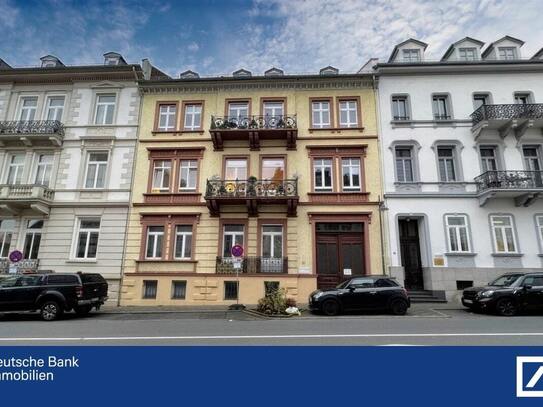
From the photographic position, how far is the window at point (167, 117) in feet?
59.0

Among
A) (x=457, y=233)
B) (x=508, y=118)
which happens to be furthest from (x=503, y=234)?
(x=508, y=118)

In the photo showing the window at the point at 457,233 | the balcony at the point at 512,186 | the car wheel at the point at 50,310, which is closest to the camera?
the car wheel at the point at 50,310

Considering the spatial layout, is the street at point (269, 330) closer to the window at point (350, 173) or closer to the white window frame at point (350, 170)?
the white window frame at point (350, 170)

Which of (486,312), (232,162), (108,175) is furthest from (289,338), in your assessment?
(108,175)

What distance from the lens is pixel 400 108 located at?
17562 millimetres

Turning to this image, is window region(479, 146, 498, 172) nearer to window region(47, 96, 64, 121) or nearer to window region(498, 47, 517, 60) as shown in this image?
window region(498, 47, 517, 60)

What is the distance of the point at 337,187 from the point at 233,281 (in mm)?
7458

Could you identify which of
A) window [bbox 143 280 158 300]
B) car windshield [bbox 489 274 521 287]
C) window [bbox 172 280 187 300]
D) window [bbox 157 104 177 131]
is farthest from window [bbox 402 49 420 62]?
window [bbox 143 280 158 300]

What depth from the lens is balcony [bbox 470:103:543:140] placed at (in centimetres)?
1583

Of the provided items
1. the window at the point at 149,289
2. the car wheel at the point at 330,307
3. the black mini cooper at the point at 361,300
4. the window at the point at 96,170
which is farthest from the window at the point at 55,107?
the car wheel at the point at 330,307

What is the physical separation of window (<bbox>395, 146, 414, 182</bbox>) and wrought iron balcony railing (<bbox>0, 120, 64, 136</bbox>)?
19221 millimetres

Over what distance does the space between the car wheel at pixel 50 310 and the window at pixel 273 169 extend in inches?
427

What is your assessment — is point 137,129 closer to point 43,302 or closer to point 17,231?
point 17,231

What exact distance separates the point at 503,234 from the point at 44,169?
1002 inches
